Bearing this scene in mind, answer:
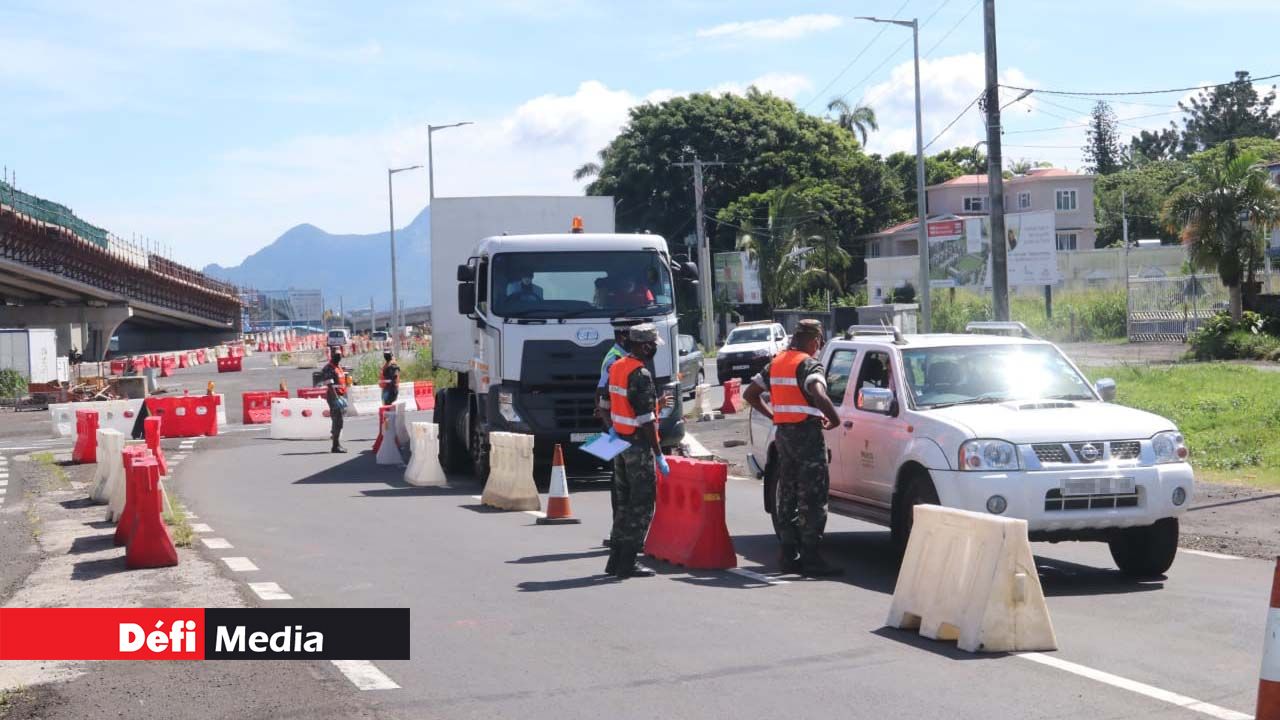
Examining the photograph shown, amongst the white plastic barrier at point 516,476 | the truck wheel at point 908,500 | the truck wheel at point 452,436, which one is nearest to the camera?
the truck wheel at point 908,500

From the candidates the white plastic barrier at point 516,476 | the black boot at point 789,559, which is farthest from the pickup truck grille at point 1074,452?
the white plastic barrier at point 516,476

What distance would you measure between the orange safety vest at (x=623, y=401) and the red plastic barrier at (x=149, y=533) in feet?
12.1

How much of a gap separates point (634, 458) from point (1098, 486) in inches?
128

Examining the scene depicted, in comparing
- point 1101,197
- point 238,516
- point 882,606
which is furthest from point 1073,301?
point 1101,197

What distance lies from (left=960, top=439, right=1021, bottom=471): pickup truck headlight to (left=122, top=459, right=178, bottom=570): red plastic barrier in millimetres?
6115

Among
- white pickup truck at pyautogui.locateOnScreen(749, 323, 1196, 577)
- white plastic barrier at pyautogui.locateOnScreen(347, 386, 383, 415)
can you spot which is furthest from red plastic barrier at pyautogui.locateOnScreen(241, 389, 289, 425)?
white pickup truck at pyautogui.locateOnScreen(749, 323, 1196, 577)

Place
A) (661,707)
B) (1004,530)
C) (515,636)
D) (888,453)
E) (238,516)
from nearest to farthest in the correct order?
(661,707)
(1004,530)
(515,636)
(888,453)
(238,516)

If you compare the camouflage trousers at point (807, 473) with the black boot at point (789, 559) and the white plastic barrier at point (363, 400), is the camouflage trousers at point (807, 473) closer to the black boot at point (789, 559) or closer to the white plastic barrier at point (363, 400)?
the black boot at point (789, 559)

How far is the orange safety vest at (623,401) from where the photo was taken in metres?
11.0

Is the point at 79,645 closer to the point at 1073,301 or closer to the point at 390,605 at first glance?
the point at 390,605

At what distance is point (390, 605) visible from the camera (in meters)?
9.95

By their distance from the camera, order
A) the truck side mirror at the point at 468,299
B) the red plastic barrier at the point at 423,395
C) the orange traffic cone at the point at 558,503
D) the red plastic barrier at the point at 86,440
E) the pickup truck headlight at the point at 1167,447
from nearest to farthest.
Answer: the pickup truck headlight at the point at 1167,447 → the orange traffic cone at the point at 558,503 → the truck side mirror at the point at 468,299 → the red plastic barrier at the point at 86,440 → the red plastic barrier at the point at 423,395

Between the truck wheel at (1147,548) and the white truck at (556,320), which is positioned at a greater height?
the white truck at (556,320)

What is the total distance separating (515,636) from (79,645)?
240 cm
